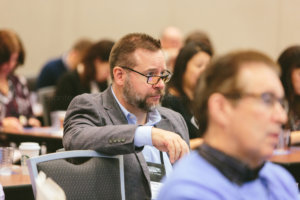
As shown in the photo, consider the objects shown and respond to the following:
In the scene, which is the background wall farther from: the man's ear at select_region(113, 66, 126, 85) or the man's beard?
the man's beard

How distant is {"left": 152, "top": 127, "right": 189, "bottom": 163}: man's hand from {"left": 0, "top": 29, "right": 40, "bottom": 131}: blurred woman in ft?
10.3

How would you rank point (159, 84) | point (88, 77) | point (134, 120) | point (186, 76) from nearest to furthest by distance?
point (134, 120)
point (159, 84)
point (186, 76)
point (88, 77)

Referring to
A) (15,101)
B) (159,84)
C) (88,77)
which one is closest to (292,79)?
(159,84)

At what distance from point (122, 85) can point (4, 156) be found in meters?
0.84

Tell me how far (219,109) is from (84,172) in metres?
1.13

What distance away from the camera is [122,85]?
3.11m

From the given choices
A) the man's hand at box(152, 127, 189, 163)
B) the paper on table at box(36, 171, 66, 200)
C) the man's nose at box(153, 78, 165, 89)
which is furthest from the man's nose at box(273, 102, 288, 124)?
the man's nose at box(153, 78, 165, 89)

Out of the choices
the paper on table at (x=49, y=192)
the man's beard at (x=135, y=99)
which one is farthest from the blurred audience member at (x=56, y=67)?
the paper on table at (x=49, y=192)

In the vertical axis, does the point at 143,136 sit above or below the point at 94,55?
above

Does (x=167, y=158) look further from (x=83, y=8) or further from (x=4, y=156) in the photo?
(x=83, y=8)

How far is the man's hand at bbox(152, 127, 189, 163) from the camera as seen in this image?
232 cm

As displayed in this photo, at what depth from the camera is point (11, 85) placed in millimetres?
5730

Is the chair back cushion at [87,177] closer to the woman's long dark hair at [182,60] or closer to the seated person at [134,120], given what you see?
the seated person at [134,120]

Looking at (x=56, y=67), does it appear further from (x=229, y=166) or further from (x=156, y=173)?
(x=229, y=166)
